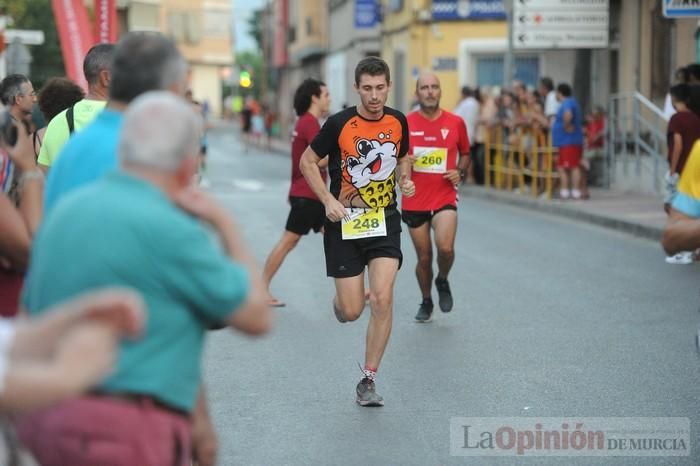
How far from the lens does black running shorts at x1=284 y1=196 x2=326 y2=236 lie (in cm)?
1191

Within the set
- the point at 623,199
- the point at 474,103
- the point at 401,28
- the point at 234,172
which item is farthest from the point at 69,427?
the point at 401,28

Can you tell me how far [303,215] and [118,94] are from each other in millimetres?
7717

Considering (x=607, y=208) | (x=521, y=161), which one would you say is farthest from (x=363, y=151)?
(x=521, y=161)

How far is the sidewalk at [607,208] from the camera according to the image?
61.4 feet

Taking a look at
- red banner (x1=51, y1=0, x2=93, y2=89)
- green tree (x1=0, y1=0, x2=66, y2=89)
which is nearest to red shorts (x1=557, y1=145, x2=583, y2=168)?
red banner (x1=51, y1=0, x2=93, y2=89)

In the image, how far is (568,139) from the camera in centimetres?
2289

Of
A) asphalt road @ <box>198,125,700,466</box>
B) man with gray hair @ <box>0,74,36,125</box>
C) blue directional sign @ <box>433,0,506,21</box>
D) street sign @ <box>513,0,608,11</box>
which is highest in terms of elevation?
blue directional sign @ <box>433,0,506,21</box>

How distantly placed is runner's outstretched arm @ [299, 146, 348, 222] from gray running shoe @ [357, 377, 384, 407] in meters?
0.92

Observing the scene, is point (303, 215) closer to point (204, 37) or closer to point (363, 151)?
point (363, 151)

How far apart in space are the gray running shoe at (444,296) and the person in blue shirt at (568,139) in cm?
1202

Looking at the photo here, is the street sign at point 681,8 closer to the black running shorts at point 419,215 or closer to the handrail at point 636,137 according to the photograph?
the black running shorts at point 419,215

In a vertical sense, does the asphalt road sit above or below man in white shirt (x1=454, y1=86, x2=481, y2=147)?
below

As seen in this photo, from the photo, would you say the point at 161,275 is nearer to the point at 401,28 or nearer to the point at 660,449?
the point at 660,449

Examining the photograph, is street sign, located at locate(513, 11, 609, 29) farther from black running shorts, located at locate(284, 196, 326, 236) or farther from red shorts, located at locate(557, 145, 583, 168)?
black running shorts, located at locate(284, 196, 326, 236)
